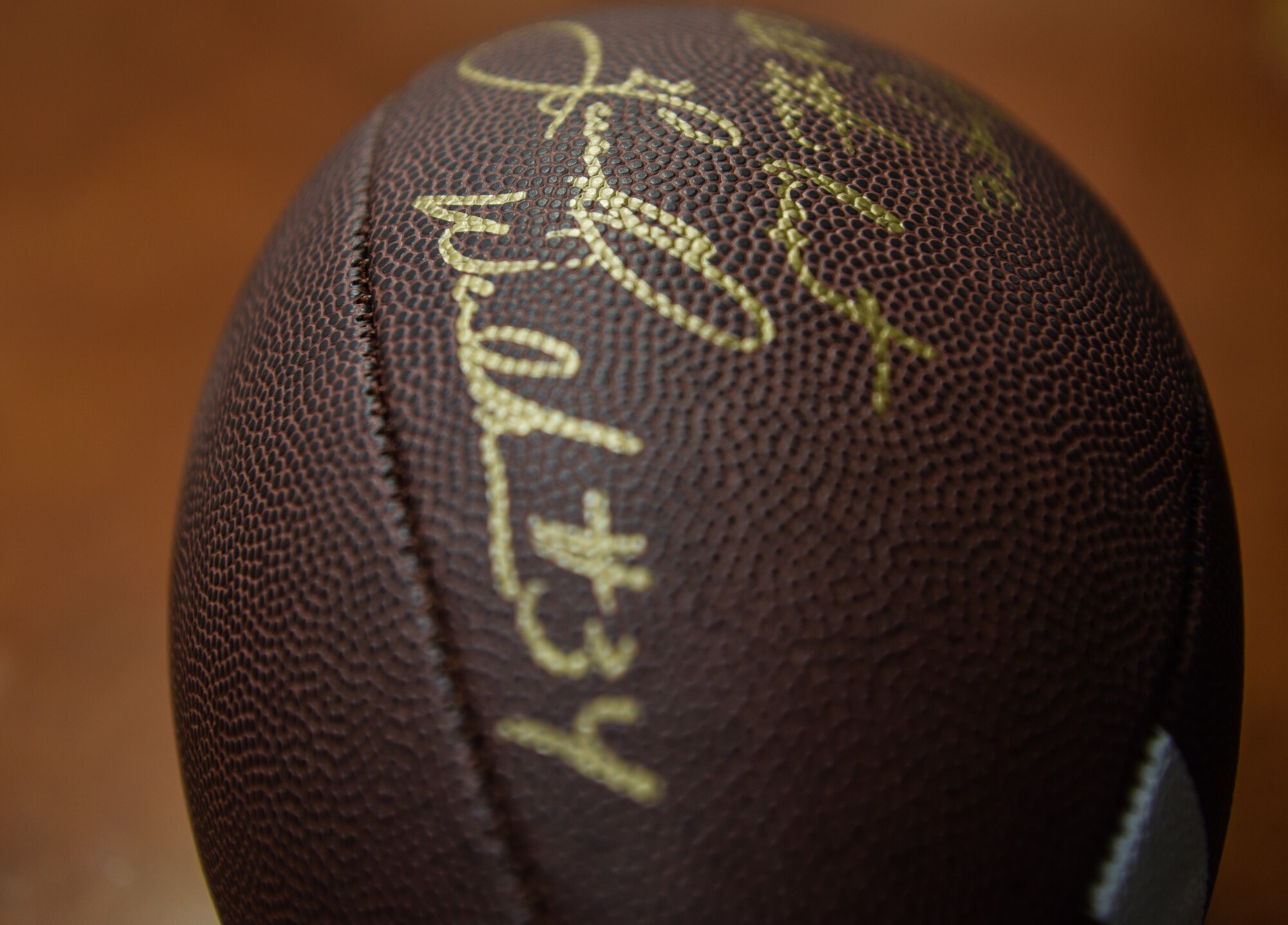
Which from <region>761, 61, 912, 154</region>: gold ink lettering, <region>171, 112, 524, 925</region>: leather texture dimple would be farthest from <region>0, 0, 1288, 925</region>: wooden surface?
<region>761, 61, 912, 154</region>: gold ink lettering

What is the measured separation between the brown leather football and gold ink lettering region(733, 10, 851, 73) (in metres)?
0.11

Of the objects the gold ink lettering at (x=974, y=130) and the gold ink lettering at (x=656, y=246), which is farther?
the gold ink lettering at (x=974, y=130)

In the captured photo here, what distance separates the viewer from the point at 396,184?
0.65 m

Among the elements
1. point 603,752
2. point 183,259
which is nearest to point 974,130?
point 603,752

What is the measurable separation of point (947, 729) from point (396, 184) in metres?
0.44

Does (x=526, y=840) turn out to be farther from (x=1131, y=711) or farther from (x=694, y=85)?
(x=694, y=85)

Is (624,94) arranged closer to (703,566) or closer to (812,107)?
(812,107)

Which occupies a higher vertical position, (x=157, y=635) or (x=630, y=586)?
(x=630, y=586)

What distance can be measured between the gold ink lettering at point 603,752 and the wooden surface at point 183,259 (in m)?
0.68

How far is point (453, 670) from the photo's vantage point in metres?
0.52

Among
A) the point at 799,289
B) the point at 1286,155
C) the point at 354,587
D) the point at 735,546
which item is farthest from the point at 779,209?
the point at 1286,155

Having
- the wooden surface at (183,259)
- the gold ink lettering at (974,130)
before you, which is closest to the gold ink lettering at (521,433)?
the gold ink lettering at (974,130)

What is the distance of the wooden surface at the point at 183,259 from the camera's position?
3.48 feet
